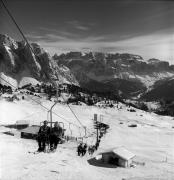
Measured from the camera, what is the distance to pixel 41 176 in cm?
2305

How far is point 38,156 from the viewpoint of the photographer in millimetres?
31578

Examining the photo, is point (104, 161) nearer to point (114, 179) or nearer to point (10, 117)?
point (114, 179)

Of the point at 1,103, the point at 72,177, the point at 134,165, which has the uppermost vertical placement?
the point at 1,103

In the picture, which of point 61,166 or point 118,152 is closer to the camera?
point 61,166


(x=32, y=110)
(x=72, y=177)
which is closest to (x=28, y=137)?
(x=72, y=177)

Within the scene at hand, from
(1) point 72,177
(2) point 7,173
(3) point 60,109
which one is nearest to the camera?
(2) point 7,173

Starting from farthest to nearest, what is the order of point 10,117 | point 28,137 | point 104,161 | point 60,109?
point 60,109 → point 10,117 → point 28,137 → point 104,161

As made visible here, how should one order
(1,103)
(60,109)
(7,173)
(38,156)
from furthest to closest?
(60,109) < (1,103) < (38,156) < (7,173)

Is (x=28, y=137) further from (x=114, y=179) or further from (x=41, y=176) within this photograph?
(x=41, y=176)

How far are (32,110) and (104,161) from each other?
113 m

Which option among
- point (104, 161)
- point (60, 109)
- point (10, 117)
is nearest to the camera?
point (104, 161)

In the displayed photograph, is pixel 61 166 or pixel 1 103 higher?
pixel 1 103

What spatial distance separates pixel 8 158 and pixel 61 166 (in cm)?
616

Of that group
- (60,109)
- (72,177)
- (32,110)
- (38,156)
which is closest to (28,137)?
(38,156)
